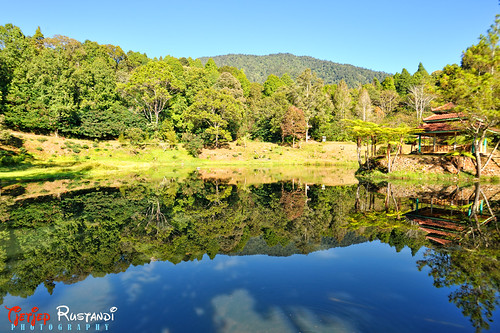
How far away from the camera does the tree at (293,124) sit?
49562 millimetres

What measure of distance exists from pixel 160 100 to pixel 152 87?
9.48 feet

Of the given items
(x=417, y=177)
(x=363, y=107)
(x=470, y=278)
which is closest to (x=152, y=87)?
(x=417, y=177)

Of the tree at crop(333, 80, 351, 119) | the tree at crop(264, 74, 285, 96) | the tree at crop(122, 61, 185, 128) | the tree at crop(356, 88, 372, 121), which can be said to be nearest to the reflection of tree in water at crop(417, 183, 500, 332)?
the tree at crop(122, 61, 185, 128)

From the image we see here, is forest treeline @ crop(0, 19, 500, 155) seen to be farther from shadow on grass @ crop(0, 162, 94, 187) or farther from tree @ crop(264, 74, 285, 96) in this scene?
tree @ crop(264, 74, 285, 96)

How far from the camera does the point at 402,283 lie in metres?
6.37

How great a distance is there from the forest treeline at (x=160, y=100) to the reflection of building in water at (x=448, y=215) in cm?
797

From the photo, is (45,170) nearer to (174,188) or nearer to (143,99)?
(174,188)

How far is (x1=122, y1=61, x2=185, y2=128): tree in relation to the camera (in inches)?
1812

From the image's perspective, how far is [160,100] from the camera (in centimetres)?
4912

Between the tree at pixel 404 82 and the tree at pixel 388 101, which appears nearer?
the tree at pixel 388 101

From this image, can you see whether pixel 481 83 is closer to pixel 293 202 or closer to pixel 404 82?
pixel 293 202

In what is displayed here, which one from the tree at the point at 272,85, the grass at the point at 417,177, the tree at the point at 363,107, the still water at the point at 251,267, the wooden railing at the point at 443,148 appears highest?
the tree at the point at 272,85

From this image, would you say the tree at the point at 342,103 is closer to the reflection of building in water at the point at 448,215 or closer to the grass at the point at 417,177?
the grass at the point at 417,177

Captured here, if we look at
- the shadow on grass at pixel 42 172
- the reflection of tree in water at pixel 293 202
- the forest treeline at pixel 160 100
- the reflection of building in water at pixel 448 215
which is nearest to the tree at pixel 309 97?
the forest treeline at pixel 160 100
